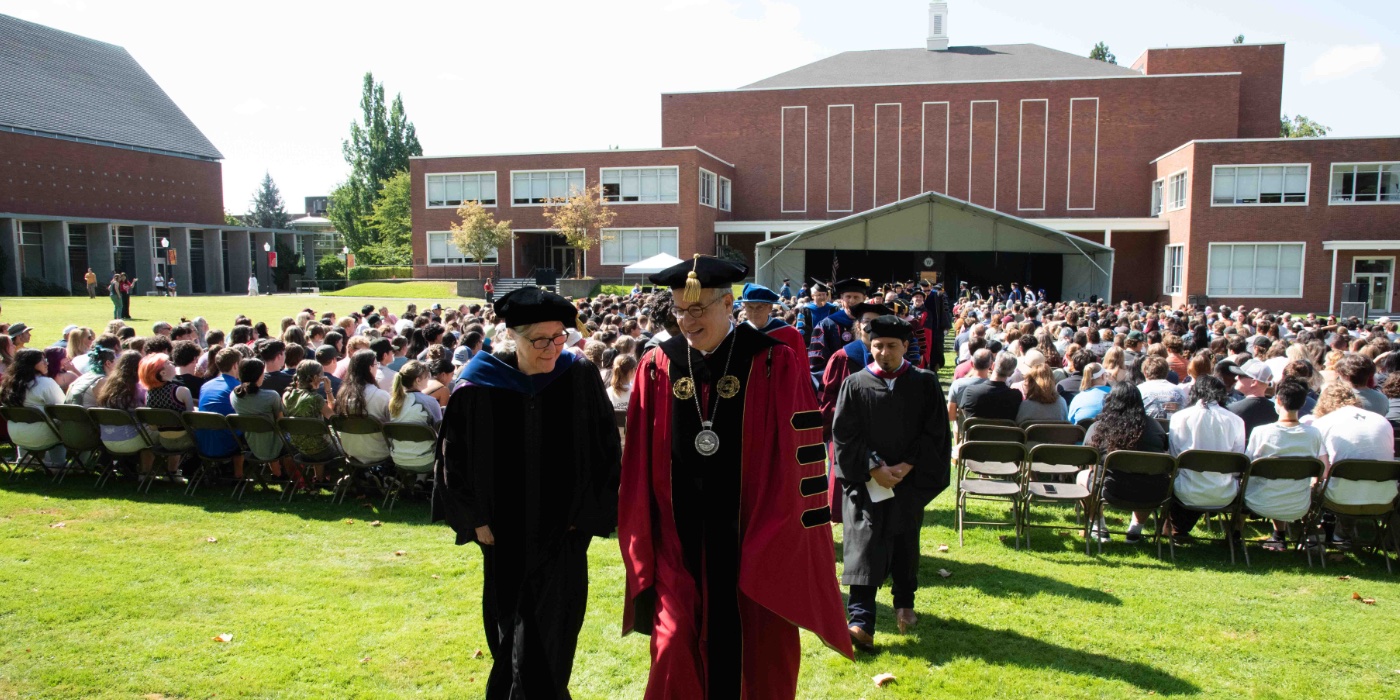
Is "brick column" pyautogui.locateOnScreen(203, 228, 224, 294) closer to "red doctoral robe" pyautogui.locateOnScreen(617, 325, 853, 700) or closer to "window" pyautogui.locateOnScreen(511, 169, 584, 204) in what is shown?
"window" pyautogui.locateOnScreen(511, 169, 584, 204)

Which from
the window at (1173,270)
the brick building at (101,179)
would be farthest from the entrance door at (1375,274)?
the brick building at (101,179)

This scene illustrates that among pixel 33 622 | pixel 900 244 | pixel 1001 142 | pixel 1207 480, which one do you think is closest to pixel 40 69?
pixel 900 244

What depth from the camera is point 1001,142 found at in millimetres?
44406

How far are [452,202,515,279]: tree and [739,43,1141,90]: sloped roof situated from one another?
50.7 ft

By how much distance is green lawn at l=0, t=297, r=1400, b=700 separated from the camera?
4250 millimetres

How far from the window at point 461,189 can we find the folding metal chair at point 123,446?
39.1 meters

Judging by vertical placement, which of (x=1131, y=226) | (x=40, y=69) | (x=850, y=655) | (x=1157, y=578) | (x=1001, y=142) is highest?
(x=40, y=69)

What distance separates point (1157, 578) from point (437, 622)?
460 cm

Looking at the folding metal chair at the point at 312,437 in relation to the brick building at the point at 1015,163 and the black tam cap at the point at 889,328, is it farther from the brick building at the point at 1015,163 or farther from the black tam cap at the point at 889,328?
the brick building at the point at 1015,163

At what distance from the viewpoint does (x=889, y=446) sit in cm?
482

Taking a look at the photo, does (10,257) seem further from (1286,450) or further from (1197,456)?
(1286,450)

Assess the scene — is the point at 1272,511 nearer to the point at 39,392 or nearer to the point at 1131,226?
the point at 39,392

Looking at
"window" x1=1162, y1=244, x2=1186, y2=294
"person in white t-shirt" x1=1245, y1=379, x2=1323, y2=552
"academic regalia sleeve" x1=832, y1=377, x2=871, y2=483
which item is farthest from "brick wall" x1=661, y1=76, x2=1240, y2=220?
"academic regalia sleeve" x1=832, y1=377, x2=871, y2=483

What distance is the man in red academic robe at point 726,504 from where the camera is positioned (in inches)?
134
